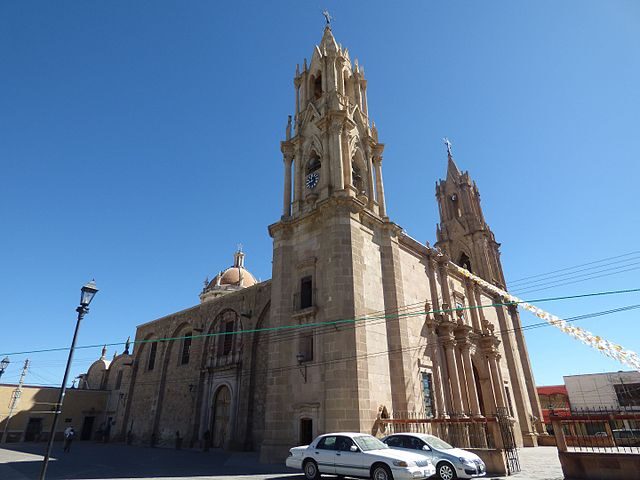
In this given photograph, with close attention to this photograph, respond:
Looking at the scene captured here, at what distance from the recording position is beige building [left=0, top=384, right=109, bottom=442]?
3369cm

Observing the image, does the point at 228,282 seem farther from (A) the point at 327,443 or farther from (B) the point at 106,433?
(A) the point at 327,443

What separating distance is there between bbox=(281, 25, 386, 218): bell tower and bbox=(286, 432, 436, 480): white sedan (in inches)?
457

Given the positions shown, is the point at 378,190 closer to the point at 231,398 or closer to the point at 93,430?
the point at 231,398

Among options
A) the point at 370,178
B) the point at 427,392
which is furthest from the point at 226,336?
the point at 370,178

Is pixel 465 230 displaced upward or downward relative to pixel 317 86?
downward

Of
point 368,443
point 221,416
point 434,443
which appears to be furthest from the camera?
point 221,416

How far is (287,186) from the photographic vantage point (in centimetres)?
2283

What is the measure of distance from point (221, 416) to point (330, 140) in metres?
18.5

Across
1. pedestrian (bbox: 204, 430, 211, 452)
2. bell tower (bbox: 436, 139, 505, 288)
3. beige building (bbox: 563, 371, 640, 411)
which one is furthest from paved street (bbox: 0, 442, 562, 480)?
beige building (bbox: 563, 371, 640, 411)

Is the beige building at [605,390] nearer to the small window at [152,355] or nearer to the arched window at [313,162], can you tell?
the arched window at [313,162]

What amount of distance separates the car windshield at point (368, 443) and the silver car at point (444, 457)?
20.4 inches

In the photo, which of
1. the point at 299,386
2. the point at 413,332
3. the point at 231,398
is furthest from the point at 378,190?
the point at 231,398

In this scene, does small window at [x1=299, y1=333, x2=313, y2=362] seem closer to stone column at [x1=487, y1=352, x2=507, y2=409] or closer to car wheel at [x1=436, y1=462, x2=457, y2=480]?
car wheel at [x1=436, y1=462, x2=457, y2=480]

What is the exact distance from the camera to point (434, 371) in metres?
20.7
